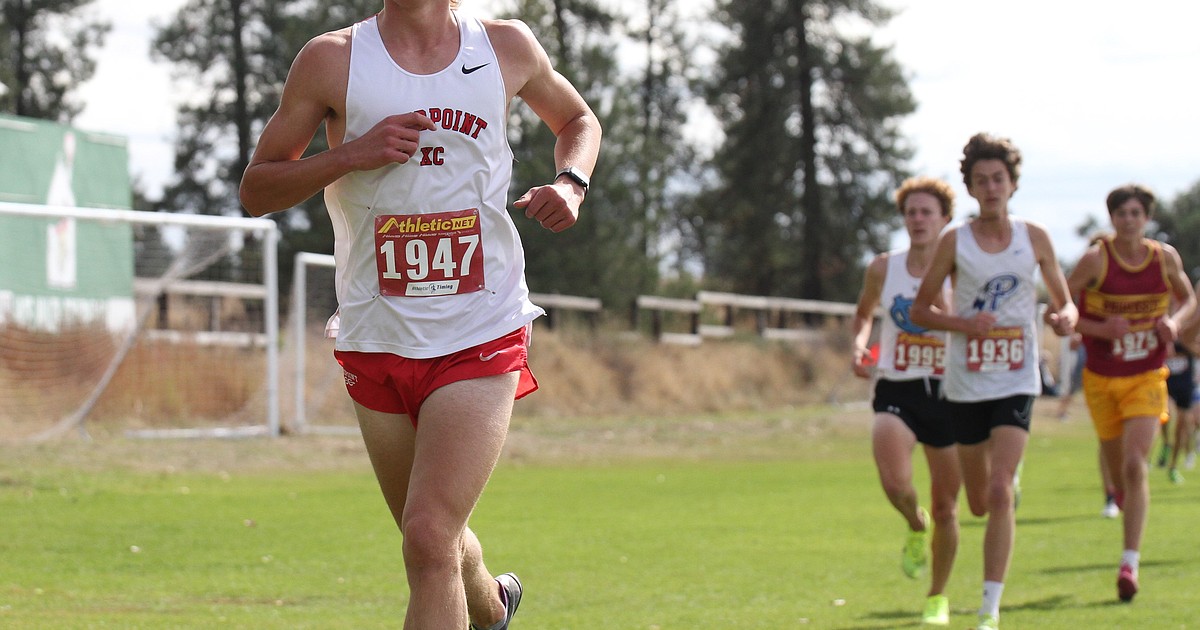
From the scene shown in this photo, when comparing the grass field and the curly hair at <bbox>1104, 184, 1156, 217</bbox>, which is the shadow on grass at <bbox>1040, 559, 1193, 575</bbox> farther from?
the curly hair at <bbox>1104, 184, 1156, 217</bbox>

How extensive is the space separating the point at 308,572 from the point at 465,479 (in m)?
5.30

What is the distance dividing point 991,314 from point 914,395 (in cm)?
104

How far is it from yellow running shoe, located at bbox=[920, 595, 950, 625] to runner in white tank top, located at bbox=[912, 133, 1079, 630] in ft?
0.63

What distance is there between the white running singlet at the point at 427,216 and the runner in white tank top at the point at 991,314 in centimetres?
389

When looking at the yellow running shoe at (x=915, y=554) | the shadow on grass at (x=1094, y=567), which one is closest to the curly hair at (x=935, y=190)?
the yellow running shoe at (x=915, y=554)

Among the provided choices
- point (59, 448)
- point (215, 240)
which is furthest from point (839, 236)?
point (59, 448)

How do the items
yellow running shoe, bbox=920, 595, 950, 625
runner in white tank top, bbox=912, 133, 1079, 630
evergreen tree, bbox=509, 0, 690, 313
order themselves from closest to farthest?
runner in white tank top, bbox=912, 133, 1079, 630 → yellow running shoe, bbox=920, 595, 950, 625 → evergreen tree, bbox=509, 0, 690, 313

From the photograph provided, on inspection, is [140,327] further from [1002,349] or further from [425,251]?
[425,251]

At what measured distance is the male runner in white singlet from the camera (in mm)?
4438

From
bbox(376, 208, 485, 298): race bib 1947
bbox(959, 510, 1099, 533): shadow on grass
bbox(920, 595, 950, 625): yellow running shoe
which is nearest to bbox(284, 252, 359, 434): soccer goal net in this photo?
bbox(959, 510, 1099, 533): shadow on grass

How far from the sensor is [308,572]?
9.38 metres

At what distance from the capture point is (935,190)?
9.32 m

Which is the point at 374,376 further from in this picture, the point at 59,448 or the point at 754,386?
the point at 754,386

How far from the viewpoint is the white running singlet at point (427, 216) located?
454 centimetres
